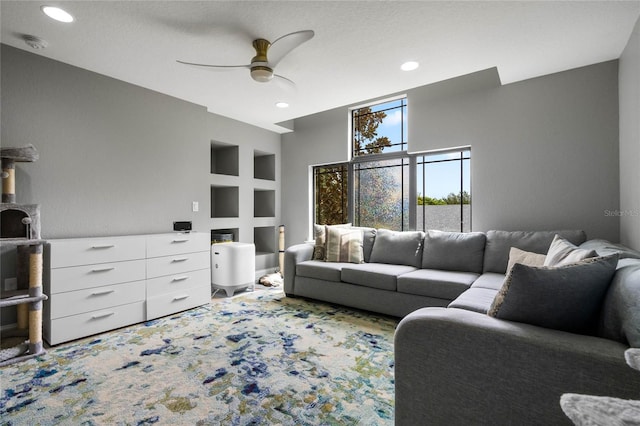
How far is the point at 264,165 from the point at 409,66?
123 inches

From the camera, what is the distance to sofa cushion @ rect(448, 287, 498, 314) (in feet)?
6.12

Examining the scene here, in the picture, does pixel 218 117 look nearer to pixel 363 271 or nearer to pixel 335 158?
pixel 335 158

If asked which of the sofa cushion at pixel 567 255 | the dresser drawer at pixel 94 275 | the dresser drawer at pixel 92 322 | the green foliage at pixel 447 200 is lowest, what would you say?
the dresser drawer at pixel 92 322

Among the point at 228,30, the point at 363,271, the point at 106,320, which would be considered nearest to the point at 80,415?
the point at 106,320

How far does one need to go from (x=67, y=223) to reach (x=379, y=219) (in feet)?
11.6

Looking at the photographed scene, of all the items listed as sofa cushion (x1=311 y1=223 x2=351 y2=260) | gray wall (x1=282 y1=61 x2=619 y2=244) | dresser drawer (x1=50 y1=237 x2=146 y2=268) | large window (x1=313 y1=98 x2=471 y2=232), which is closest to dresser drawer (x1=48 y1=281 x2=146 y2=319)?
dresser drawer (x1=50 y1=237 x2=146 y2=268)

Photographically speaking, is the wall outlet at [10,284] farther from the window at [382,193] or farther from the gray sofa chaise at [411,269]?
the window at [382,193]

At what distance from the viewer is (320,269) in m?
3.41

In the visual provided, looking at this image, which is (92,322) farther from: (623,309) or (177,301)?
(623,309)

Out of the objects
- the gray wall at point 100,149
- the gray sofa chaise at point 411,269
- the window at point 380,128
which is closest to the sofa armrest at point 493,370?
the gray sofa chaise at point 411,269

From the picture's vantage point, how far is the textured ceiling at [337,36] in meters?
2.00

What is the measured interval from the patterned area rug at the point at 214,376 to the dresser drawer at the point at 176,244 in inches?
26.9

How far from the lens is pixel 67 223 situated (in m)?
2.78

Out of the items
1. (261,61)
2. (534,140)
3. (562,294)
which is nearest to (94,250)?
(261,61)
